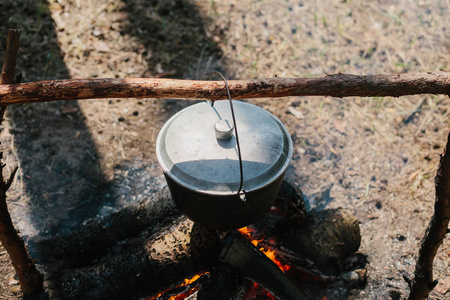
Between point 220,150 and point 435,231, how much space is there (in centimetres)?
164

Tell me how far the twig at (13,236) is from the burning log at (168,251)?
0.68ft

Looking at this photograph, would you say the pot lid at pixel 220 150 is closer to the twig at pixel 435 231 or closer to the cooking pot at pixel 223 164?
the cooking pot at pixel 223 164

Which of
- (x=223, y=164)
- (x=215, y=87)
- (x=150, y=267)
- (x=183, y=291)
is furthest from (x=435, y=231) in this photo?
(x=150, y=267)

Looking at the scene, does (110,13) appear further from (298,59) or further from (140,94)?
(140,94)

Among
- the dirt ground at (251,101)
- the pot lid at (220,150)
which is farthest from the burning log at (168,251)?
the pot lid at (220,150)

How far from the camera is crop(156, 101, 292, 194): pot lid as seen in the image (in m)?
2.25

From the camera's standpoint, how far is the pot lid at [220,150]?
225 cm

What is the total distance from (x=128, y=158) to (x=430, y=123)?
389 centimetres

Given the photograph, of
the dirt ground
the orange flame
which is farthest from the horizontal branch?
the dirt ground

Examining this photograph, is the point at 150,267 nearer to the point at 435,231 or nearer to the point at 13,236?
the point at 13,236

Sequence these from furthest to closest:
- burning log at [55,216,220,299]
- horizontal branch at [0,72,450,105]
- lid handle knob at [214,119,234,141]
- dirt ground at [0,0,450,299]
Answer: dirt ground at [0,0,450,299]
burning log at [55,216,220,299]
lid handle knob at [214,119,234,141]
horizontal branch at [0,72,450,105]

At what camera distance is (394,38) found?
565 centimetres

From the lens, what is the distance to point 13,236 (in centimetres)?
263

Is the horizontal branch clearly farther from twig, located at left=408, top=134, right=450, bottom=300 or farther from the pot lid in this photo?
twig, located at left=408, top=134, right=450, bottom=300
